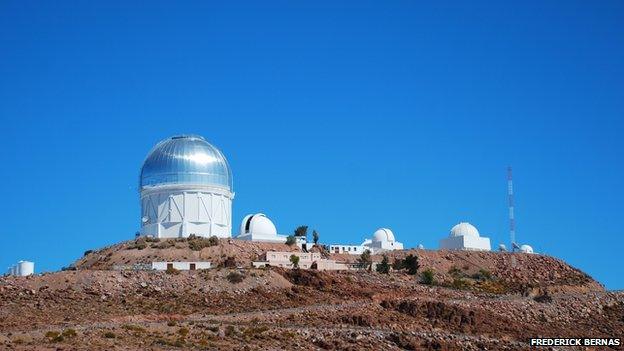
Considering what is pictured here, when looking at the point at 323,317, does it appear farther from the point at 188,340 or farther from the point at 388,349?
the point at 188,340

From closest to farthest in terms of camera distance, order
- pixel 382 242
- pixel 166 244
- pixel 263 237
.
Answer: pixel 166 244
pixel 263 237
pixel 382 242

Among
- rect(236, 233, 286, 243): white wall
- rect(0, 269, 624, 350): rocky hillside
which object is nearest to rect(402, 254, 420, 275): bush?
rect(0, 269, 624, 350): rocky hillside

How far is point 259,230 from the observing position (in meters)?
76.4

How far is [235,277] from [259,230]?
857 inches

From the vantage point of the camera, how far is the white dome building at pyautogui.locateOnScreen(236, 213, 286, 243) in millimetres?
75319

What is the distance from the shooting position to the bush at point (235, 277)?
5436 cm

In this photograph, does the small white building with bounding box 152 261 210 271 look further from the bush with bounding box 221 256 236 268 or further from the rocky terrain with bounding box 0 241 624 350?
the rocky terrain with bounding box 0 241 624 350

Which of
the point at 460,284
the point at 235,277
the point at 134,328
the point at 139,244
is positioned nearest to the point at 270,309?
the point at 235,277

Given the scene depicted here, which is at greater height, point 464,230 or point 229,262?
point 464,230

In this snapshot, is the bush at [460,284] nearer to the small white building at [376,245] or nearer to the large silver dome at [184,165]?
the small white building at [376,245]

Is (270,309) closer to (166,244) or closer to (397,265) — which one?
(166,244)

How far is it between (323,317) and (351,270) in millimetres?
16207

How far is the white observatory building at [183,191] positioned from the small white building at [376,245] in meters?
9.82

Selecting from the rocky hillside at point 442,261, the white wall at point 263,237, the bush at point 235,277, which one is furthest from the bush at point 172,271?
the white wall at point 263,237
